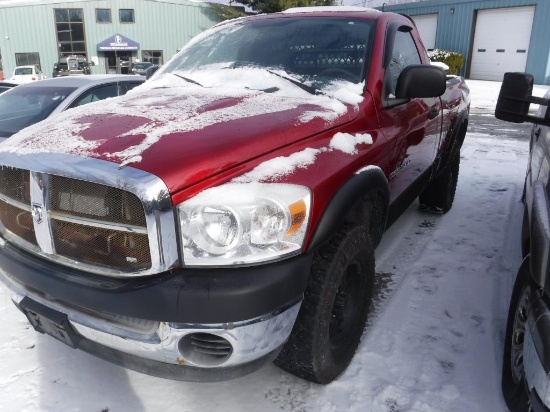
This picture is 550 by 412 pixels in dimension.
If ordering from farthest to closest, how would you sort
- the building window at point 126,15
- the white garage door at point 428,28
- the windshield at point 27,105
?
1. the building window at point 126,15
2. the white garage door at point 428,28
3. the windshield at point 27,105

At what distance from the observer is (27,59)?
30766 millimetres

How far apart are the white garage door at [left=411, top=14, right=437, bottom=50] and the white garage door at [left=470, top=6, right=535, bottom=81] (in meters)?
2.98

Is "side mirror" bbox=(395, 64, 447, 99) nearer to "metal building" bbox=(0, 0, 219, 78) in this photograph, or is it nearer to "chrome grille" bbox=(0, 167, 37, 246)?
"chrome grille" bbox=(0, 167, 37, 246)

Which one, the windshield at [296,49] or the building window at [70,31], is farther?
the building window at [70,31]

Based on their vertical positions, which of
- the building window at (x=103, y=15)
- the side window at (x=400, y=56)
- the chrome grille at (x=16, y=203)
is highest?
the building window at (x=103, y=15)

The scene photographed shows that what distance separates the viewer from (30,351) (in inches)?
98.0

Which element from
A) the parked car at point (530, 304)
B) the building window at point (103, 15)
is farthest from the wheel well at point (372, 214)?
the building window at point (103, 15)

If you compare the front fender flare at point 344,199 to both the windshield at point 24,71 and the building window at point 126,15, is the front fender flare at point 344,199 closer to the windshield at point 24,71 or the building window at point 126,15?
the windshield at point 24,71

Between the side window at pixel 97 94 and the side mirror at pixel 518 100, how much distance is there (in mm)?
4485

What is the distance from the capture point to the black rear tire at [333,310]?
75.9 inches

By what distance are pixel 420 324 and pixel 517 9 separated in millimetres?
23956

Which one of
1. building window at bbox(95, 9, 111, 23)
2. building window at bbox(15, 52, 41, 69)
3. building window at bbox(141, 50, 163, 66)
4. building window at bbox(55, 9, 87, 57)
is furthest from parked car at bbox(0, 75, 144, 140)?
building window at bbox(15, 52, 41, 69)

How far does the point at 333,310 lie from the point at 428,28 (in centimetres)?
2811

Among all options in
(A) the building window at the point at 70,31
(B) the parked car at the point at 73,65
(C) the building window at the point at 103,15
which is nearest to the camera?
(B) the parked car at the point at 73,65
